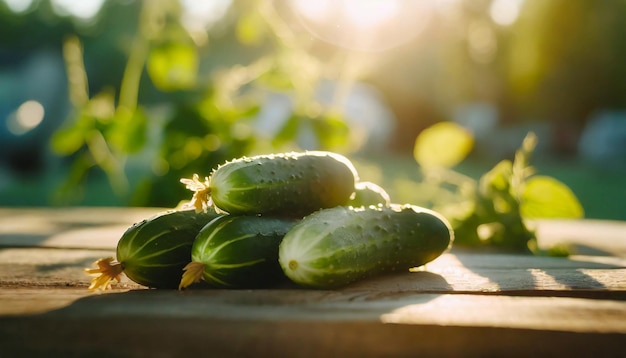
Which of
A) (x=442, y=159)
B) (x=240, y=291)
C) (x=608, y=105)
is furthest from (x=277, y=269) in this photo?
(x=608, y=105)

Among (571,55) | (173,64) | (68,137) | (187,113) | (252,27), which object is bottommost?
(68,137)

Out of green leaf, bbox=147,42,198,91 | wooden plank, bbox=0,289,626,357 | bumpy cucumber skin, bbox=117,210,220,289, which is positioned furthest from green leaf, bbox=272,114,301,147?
wooden plank, bbox=0,289,626,357

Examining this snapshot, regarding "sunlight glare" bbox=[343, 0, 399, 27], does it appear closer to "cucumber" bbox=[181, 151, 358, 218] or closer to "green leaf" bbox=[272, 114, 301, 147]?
"green leaf" bbox=[272, 114, 301, 147]

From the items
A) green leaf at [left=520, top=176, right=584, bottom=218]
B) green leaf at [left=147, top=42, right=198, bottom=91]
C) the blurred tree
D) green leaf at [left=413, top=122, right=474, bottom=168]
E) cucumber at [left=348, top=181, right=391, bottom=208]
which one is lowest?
cucumber at [left=348, top=181, right=391, bottom=208]

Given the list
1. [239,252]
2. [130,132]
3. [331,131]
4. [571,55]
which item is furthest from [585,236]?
[571,55]

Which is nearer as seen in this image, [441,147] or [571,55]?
[441,147]

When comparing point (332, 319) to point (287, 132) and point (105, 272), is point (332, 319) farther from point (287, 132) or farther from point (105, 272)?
point (287, 132)
